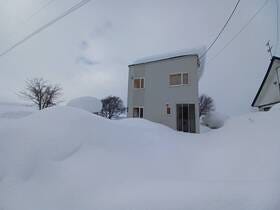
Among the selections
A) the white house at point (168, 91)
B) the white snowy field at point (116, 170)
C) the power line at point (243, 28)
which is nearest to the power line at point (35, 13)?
the white snowy field at point (116, 170)

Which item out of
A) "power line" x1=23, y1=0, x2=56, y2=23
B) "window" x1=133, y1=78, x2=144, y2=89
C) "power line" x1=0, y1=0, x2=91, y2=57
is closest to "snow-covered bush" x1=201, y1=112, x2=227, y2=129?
"window" x1=133, y1=78, x2=144, y2=89

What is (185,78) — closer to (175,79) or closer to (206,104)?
(175,79)

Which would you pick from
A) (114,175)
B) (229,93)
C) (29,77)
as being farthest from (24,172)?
(229,93)

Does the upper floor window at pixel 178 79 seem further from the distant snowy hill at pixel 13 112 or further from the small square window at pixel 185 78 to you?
the distant snowy hill at pixel 13 112

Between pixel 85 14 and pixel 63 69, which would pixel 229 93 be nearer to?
pixel 63 69

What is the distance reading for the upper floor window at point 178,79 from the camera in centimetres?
1288

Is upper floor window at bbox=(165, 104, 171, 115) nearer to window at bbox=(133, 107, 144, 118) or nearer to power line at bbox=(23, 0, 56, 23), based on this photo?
window at bbox=(133, 107, 144, 118)

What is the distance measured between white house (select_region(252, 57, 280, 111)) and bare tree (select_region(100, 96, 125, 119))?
27.3 meters

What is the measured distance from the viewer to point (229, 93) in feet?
100

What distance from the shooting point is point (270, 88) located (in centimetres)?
1684

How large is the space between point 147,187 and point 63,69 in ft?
53.4

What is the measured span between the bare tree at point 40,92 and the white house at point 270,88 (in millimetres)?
25637

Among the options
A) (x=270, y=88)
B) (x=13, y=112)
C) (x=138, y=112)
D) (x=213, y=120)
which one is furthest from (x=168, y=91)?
(x=13, y=112)

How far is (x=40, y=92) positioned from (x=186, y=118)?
21.7 m
